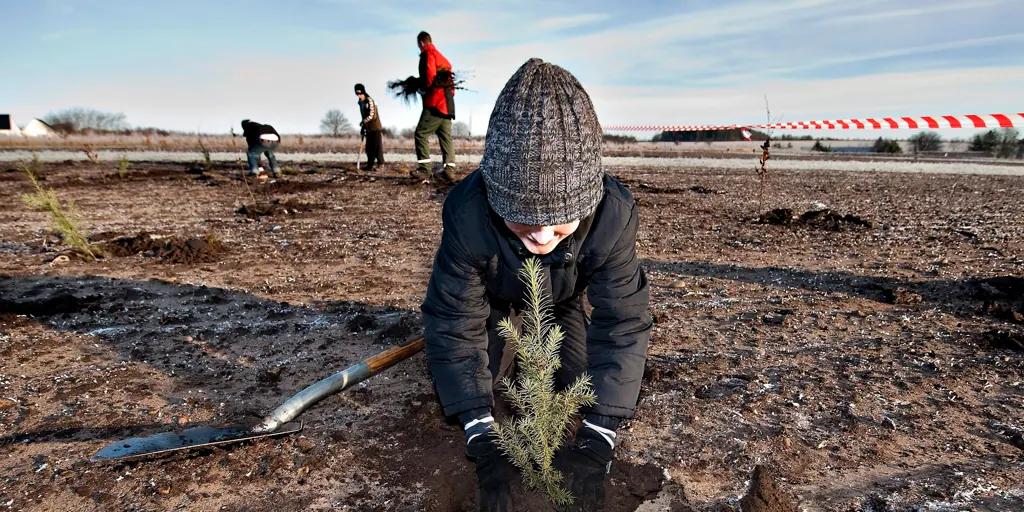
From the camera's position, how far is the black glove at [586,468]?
2.00 meters

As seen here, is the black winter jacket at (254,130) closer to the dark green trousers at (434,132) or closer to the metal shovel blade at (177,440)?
the dark green trousers at (434,132)

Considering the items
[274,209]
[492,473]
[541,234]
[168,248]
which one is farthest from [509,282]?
[274,209]

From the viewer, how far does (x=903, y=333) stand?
3.73 metres

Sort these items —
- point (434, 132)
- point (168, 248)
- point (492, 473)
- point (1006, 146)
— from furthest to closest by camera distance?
point (1006, 146)
point (434, 132)
point (168, 248)
point (492, 473)

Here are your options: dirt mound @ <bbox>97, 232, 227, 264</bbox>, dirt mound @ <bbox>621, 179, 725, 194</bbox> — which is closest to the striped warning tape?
dirt mound @ <bbox>621, 179, 725, 194</bbox>

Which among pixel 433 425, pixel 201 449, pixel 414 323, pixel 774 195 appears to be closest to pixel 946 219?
pixel 774 195

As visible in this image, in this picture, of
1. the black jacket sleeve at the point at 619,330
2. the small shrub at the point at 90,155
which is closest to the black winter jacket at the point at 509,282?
the black jacket sleeve at the point at 619,330

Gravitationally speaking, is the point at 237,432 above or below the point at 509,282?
below

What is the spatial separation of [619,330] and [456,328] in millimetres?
646

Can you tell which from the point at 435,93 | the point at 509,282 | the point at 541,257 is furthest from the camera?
the point at 435,93

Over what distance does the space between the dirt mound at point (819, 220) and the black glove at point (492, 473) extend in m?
6.12

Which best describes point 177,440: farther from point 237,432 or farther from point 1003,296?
point 1003,296

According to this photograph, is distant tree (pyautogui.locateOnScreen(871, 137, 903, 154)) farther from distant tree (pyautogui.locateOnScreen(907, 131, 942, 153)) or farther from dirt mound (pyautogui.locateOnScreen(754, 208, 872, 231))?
dirt mound (pyautogui.locateOnScreen(754, 208, 872, 231))

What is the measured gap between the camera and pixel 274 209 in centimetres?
791
